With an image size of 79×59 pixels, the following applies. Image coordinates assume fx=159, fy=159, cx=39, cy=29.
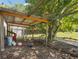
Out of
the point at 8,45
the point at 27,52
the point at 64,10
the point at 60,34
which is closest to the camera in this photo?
the point at 27,52

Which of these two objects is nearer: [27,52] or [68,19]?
[27,52]

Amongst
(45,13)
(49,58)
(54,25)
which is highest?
(45,13)

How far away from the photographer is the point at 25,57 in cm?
940

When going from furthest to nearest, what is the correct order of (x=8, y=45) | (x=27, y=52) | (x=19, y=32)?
1. (x=19, y=32)
2. (x=8, y=45)
3. (x=27, y=52)

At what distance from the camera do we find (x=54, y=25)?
626 inches

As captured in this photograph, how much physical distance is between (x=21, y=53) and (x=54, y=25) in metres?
6.84

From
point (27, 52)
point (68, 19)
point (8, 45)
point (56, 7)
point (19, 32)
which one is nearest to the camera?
point (27, 52)

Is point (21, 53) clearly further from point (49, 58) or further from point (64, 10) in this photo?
point (64, 10)

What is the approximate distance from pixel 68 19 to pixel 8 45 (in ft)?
26.5

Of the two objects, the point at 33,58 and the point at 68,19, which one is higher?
the point at 68,19

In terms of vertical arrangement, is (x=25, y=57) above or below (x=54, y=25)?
below

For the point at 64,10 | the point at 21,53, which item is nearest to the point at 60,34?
the point at 64,10

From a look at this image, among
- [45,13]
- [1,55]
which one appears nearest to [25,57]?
[1,55]

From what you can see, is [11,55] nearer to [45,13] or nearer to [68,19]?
[45,13]
